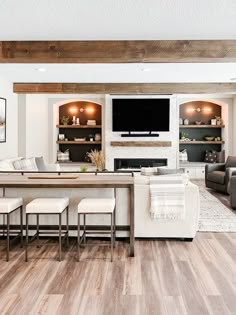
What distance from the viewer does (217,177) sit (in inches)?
339

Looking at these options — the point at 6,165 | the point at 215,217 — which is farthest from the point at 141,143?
the point at 215,217

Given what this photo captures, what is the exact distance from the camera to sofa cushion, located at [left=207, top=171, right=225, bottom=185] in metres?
8.40

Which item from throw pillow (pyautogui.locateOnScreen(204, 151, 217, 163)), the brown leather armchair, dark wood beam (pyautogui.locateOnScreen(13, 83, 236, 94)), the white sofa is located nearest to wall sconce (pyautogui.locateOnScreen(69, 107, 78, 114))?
dark wood beam (pyautogui.locateOnScreen(13, 83, 236, 94))

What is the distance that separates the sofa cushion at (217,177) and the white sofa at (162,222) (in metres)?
3.79

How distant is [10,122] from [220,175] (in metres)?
4.89

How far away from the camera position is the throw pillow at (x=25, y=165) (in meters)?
7.43

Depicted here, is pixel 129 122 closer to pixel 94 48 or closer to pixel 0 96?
pixel 0 96

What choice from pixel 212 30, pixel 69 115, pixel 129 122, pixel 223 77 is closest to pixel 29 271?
pixel 212 30

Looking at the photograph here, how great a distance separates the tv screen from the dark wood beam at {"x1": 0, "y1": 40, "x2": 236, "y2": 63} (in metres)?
5.74

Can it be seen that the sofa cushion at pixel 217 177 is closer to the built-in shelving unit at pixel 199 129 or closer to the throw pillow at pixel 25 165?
the built-in shelving unit at pixel 199 129

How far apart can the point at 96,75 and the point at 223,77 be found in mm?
2646

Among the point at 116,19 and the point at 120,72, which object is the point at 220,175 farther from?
the point at 116,19

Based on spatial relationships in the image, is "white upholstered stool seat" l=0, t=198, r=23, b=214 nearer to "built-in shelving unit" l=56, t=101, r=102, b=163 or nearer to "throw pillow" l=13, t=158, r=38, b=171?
"throw pillow" l=13, t=158, r=38, b=171

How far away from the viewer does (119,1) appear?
11.8 feet
